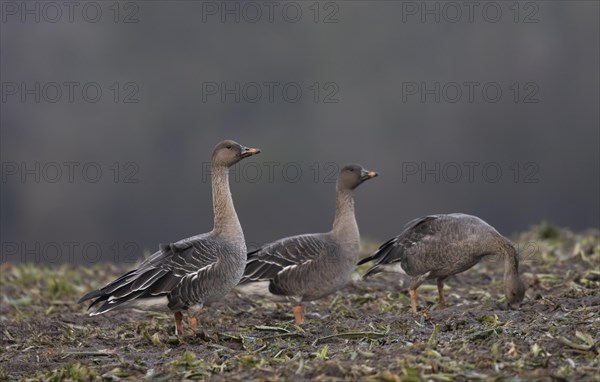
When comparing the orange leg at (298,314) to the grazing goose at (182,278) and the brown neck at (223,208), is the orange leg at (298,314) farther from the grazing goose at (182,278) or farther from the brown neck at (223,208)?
the brown neck at (223,208)

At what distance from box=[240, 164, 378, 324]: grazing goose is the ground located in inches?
18.8

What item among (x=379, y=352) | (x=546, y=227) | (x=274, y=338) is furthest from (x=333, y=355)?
(x=546, y=227)

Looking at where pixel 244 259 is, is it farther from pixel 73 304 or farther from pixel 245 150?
pixel 73 304

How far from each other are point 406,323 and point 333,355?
2218mm

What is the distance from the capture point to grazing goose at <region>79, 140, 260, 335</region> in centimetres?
1138

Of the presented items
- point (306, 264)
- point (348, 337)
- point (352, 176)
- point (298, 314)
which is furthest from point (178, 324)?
point (352, 176)

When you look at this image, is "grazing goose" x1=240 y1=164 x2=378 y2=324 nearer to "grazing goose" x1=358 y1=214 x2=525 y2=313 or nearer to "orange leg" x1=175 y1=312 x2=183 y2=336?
"grazing goose" x1=358 y1=214 x2=525 y2=313

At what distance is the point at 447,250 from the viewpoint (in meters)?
12.9

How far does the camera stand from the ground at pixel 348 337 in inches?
334

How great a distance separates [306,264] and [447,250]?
6.89ft

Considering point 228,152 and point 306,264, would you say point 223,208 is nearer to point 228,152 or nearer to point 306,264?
point 228,152

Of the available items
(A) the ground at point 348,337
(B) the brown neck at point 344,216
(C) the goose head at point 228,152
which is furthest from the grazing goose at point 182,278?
(B) the brown neck at point 344,216

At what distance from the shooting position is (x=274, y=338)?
1079 centimetres

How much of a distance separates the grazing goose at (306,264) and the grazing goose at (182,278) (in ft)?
3.91
